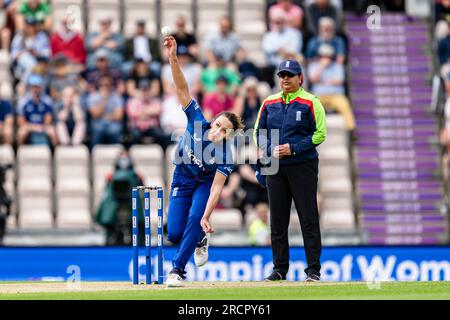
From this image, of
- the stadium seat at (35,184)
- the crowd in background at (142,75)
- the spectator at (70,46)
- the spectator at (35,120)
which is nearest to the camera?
the stadium seat at (35,184)

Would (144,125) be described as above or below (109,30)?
below

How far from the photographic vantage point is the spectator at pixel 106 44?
65.6 ft

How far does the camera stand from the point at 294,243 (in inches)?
719

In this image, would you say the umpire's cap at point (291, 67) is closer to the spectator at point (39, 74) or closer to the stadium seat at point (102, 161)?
the stadium seat at point (102, 161)

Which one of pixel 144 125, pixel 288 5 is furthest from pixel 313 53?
pixel 144 125

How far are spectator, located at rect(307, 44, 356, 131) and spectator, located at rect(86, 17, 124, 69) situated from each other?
9.25 ft

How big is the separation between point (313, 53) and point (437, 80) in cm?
195

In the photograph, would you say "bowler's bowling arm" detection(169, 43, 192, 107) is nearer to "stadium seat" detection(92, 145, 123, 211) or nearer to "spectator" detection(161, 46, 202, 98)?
"stadium seat" detection(92, 145, 123, 211)

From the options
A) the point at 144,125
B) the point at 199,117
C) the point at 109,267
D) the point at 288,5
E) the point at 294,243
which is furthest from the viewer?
the point at 288,5

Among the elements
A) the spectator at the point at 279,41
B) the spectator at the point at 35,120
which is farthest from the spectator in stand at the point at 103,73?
the spectator at the point at 279,41

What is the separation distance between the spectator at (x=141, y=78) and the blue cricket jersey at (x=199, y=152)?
7312 mm

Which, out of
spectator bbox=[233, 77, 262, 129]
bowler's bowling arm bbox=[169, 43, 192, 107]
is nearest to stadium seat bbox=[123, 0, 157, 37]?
spectator bbox=[233, 77, 262, 129]

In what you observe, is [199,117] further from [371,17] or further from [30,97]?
[371,17]

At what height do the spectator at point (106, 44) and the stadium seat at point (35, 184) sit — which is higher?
the spectator at point (106, 44)
